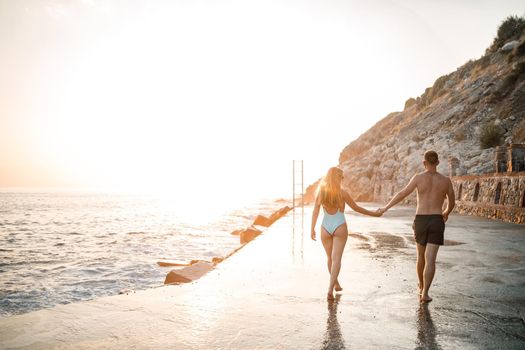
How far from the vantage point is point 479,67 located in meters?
47.6

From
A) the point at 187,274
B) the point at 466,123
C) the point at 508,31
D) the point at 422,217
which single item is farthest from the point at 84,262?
the point at 508,31

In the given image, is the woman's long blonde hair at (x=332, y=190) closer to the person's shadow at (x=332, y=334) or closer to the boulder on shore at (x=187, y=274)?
the person's shadow at (x=332, y=334)

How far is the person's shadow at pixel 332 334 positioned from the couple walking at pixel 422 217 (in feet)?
2.54

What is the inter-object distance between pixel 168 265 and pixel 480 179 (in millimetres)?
18239

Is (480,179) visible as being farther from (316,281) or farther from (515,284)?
(316,281)

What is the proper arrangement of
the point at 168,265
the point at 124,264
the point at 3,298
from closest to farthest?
the point at 3,298, the point at 168,265, the point at 124,264

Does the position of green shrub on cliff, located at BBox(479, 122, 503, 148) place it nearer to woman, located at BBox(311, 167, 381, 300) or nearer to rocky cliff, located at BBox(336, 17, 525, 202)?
rocky cliff, located at BBox(336, 17, 525, 202)

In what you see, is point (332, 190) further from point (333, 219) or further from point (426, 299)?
point (426, 299)

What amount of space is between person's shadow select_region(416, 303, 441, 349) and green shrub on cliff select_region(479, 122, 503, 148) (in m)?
32.6

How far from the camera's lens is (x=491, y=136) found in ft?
106

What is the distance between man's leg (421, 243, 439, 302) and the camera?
5.39 meters

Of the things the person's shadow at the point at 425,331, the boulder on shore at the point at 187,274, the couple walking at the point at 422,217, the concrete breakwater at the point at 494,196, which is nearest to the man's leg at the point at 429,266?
the couple walking at the point at 422,217

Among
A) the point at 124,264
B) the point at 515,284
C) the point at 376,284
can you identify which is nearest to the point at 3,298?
the point at 124,264

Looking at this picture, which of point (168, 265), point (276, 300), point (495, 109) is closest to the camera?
point (276, 300)
